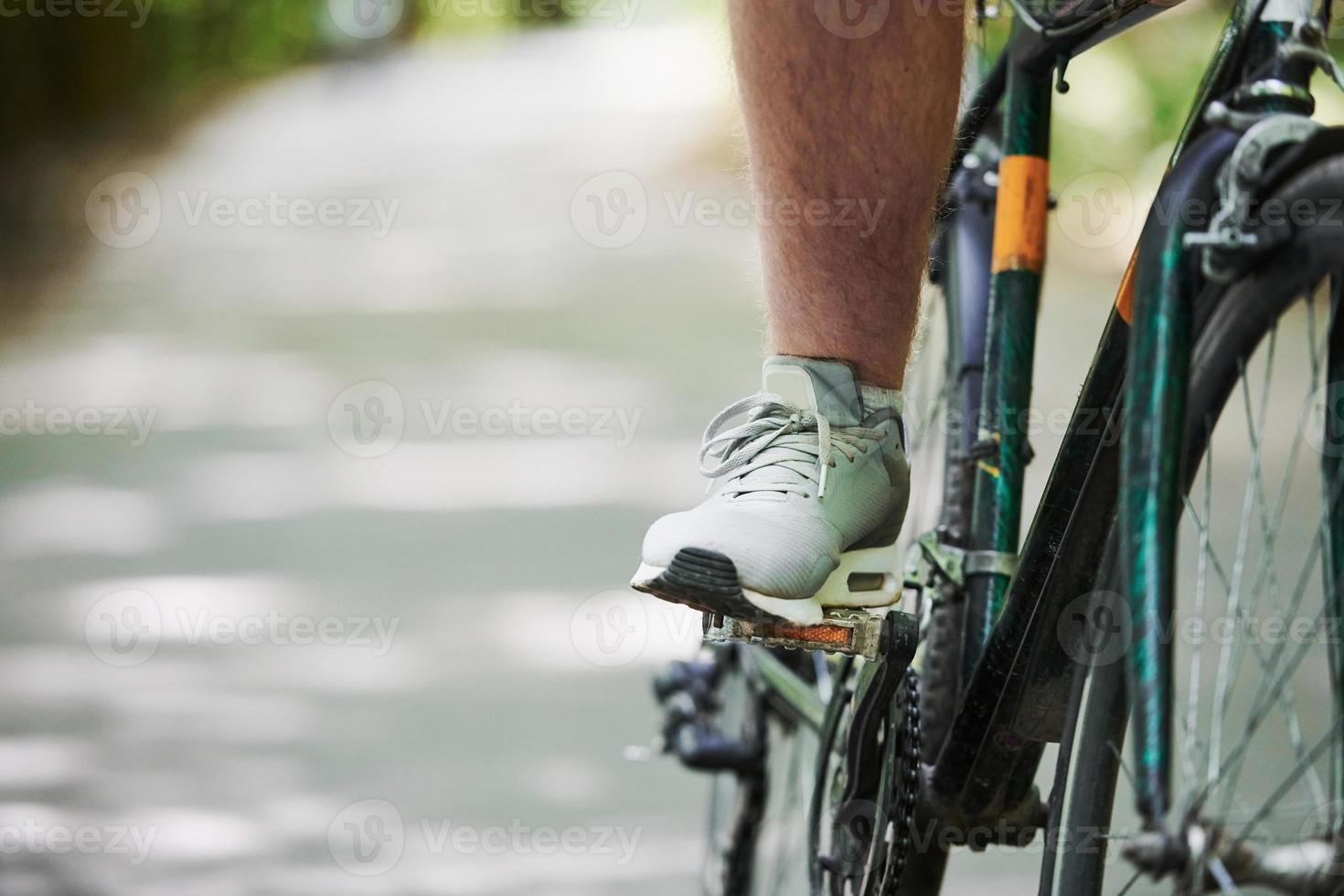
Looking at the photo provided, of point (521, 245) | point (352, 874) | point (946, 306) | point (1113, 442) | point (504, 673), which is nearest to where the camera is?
point (1113, 442)

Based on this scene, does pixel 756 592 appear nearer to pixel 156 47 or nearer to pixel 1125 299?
pixel 1125 299

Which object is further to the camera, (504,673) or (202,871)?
(504,673)

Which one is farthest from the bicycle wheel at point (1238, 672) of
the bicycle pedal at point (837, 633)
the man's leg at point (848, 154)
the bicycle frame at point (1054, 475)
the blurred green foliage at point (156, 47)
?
the blurred green foliage at point (156, 47)

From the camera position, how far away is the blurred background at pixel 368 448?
11.3ft

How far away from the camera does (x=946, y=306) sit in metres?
2.22

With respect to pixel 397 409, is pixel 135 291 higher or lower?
higher

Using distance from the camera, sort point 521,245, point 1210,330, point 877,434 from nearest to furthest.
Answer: point 1210,330 < point 877,434 < point 521,245

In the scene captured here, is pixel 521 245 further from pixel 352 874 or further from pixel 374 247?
pixel 352 874

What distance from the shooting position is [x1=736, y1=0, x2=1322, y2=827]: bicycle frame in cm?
117

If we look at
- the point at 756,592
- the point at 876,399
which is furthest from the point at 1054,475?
the point at 756,592

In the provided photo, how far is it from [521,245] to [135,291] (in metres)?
2.21

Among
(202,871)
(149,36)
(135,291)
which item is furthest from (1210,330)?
(149,36)

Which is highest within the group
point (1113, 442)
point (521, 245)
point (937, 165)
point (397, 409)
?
point (521, 245)

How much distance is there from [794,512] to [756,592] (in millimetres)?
93
